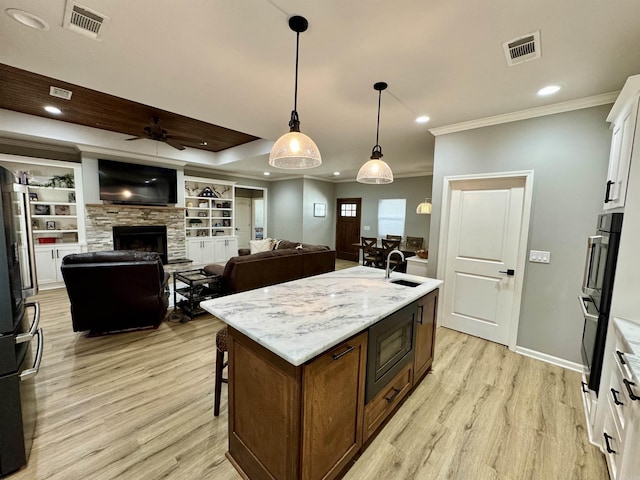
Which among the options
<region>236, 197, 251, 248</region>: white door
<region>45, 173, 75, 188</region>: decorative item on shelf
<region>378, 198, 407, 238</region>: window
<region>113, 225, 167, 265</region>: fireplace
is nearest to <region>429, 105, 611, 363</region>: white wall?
<region>378, 198, 407, 238</region>: window

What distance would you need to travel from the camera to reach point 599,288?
186 centimetres

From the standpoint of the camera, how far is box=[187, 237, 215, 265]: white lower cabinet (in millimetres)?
6828

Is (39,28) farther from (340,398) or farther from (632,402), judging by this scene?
(632,402)

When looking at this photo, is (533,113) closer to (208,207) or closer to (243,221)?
(208,207)

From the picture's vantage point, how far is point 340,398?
143 cm

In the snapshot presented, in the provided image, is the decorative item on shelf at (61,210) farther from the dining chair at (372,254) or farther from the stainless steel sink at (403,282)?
the stainless steel sink at (403,282)

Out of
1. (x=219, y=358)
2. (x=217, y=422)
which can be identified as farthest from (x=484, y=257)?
(x=217, y=422)

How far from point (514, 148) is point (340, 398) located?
10.3 feet

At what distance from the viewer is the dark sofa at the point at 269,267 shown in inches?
149

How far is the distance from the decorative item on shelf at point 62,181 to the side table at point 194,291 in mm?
3417

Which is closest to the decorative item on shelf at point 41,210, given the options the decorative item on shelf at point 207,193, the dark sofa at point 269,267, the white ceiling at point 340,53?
the decorative item on shelf at point 207,193

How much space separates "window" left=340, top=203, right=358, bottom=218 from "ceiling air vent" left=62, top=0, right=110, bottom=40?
23.8ft

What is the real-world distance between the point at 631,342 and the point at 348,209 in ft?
24.8

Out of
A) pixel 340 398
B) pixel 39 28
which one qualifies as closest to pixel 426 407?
pixel 340 398
